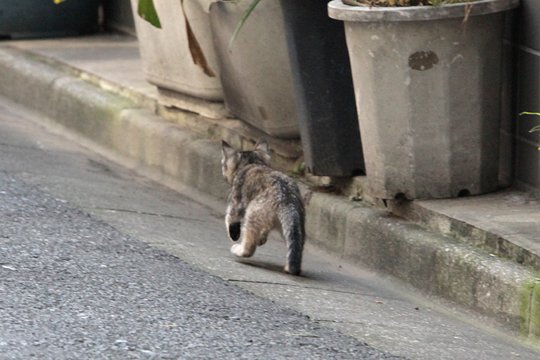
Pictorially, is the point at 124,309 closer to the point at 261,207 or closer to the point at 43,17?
the point at 261,207

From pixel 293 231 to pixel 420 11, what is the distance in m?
1.03

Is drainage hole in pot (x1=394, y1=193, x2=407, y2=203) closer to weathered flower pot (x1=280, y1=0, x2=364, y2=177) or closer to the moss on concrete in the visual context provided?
weathered flower pot (x1=280, y1=0, x2=364, y2=177)

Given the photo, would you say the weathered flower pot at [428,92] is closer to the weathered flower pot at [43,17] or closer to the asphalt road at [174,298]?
the asphalt road at [174,298]

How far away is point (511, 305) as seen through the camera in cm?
537

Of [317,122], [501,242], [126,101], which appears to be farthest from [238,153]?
[126,101]

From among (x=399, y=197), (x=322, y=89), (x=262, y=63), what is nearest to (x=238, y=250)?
(x=399, y=197)

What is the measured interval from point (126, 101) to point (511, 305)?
13.6 ft

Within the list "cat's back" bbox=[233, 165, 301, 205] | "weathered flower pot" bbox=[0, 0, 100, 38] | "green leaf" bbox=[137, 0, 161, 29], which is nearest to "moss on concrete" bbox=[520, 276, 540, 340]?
"cat's back" bbox=[233, 165, 301, 205]

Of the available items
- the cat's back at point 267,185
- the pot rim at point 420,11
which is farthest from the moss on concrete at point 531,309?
the pot rim at point 420,11

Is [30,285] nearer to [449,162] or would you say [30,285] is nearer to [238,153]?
[238,153]

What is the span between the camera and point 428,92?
6008 millimetres

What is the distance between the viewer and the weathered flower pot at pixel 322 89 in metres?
6.52

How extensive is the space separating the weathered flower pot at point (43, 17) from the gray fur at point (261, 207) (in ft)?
15.9

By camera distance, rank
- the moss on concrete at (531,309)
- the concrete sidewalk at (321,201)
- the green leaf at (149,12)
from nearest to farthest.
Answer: the moss on concrete at (531,309)
the concrete sidewalk at (321,201)
the green leaf at (149,12)
